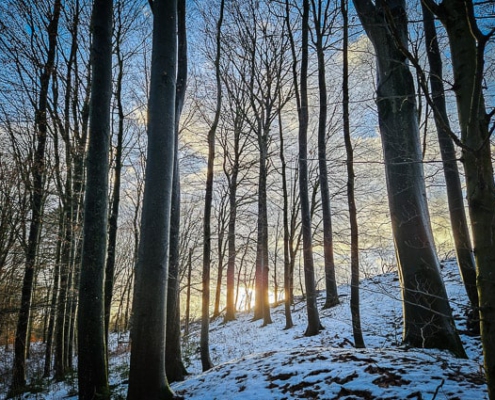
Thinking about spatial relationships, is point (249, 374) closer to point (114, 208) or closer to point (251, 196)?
point (114, 208)

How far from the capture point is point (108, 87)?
5.13 meters

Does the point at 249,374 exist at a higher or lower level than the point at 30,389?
higher

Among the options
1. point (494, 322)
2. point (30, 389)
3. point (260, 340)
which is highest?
point (494, 322)

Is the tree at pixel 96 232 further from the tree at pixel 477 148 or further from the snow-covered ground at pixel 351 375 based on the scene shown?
the tree at pixel 477 148

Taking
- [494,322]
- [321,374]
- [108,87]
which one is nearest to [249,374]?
[321,374]

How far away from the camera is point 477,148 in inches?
62.4

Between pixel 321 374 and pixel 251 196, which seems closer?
pixel 321 374

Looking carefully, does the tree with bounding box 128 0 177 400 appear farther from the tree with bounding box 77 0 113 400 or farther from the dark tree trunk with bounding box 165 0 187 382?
the dark tree trunk with bounding box 165 0 187 382

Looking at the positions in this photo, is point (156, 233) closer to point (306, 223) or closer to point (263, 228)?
point (306, 223)

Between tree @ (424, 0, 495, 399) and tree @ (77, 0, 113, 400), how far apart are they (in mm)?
4676

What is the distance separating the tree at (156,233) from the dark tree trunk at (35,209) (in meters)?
4.95

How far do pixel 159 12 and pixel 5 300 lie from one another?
845 cm

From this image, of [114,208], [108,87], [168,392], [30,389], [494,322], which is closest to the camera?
[494,322]

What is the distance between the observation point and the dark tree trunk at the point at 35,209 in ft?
26.2
